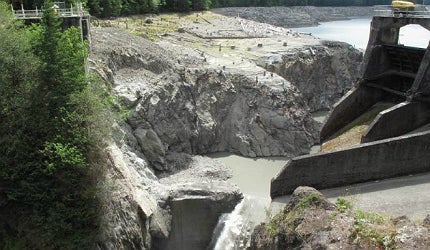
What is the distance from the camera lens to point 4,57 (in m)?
18.8

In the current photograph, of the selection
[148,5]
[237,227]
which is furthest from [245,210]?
[148,5]

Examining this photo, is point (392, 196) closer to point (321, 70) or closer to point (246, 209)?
point (246, 209)

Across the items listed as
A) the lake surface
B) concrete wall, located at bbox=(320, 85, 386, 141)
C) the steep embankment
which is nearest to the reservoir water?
the steep embankment

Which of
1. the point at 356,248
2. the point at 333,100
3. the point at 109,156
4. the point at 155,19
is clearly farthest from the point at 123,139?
the point at 155,19

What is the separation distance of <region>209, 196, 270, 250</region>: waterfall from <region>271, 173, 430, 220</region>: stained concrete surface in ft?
15.3

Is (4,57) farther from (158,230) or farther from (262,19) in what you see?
(262,19)

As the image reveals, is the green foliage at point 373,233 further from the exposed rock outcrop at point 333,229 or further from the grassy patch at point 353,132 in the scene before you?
the grassy patch at point 353,132

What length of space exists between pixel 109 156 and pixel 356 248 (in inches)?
530

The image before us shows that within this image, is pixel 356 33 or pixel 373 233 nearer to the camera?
pixel 373 233

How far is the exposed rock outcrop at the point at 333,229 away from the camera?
1225 cm

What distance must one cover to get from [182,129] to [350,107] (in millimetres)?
13140

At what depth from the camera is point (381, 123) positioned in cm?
2162

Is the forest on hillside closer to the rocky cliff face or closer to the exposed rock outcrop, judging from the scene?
the exposed rock outcrop

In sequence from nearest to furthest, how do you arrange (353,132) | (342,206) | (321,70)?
(342,206) → (353,132) → (321,70)
